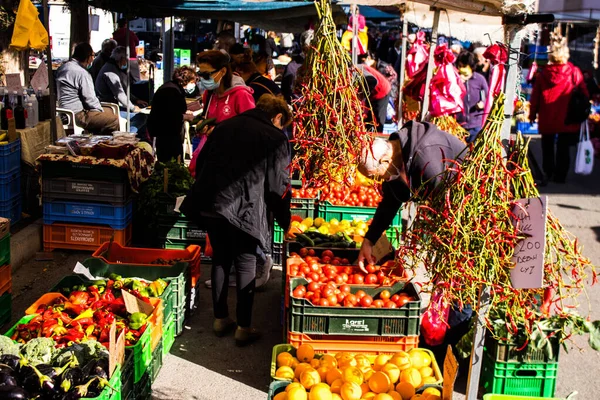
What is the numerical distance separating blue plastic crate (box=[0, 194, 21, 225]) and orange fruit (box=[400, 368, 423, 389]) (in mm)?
4725

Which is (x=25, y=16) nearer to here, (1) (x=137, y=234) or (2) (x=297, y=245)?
(1) (x=137, y=234)

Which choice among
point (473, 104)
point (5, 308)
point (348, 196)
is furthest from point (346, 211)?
point (473, 104)

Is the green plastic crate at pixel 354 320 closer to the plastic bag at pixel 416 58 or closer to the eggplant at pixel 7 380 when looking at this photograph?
the eggplant at pixel 7 380

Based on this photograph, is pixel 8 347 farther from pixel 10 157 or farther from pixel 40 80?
pixel 40 80

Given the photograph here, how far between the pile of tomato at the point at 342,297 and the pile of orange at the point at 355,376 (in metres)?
0.44

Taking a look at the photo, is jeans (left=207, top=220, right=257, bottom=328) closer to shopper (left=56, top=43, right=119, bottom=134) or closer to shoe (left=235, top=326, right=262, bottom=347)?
shoe (left=235, top=326, right=262, bottom=347)

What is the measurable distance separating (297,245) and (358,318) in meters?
1.34

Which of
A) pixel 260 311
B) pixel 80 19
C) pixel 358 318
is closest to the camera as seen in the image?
pixel 358 318

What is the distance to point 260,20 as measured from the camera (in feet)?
40.2

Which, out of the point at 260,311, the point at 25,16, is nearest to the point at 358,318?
the point at 260,311

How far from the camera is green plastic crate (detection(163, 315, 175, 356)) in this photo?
16.9 feet

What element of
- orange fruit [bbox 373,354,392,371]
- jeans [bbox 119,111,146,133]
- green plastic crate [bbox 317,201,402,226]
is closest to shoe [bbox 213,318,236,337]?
orange fruit [bbox 373,354,392,371]

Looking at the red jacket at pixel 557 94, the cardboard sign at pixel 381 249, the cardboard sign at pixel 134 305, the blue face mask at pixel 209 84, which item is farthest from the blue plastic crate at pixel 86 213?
the red jacket at pixel 557 94

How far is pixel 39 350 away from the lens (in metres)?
3.80
